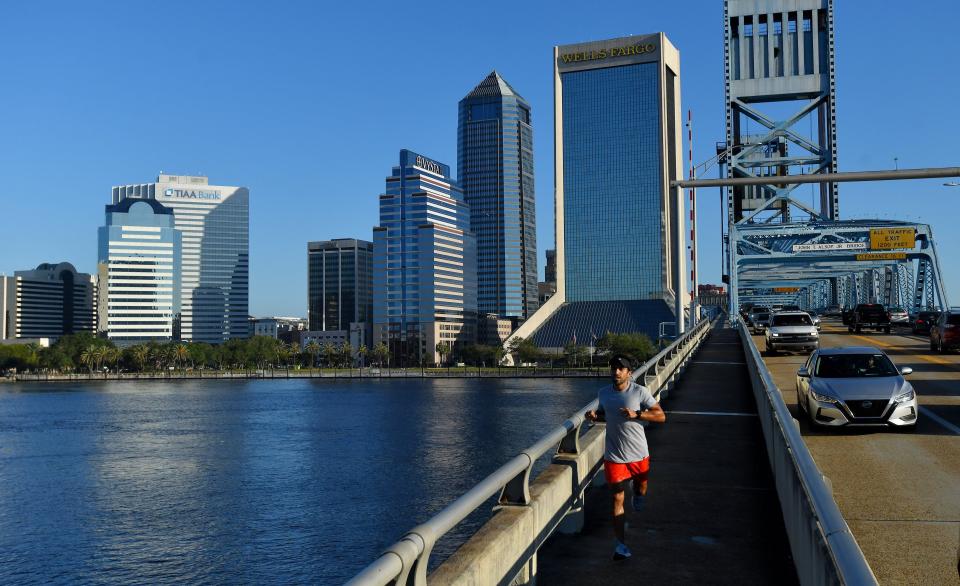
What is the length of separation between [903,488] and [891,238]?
66.8 meters

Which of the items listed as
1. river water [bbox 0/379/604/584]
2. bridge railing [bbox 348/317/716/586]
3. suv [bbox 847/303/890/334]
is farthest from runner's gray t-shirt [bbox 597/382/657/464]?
suv [bbox 847/303/890/334]

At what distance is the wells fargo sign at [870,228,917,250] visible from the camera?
233ft

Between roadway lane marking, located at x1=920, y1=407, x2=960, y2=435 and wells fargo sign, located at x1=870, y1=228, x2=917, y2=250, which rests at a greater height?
wells fargo sign, located at x1=870, y1=228, x2=917, y2=250

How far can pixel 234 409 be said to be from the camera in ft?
379


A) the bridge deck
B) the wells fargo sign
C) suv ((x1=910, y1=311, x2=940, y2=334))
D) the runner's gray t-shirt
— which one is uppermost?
the wells fargo sign

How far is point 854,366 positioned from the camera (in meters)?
17.8

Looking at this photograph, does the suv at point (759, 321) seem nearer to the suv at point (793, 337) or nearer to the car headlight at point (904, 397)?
the suv at point (793, 337)

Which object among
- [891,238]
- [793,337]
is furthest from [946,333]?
[891,238]

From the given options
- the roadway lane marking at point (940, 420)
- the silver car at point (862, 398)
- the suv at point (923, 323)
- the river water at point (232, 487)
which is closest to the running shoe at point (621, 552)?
the silver car at point (862, 398)

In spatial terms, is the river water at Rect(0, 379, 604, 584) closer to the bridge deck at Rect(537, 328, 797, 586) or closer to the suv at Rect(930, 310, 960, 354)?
the bridge deck at Rect(537, 328, 797, 586)

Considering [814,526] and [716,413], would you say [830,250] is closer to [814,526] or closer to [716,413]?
[716,413]

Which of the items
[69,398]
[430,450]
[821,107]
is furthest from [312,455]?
[69,398]

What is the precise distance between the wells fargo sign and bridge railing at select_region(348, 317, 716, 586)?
67.4 m

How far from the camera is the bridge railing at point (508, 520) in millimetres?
4742
